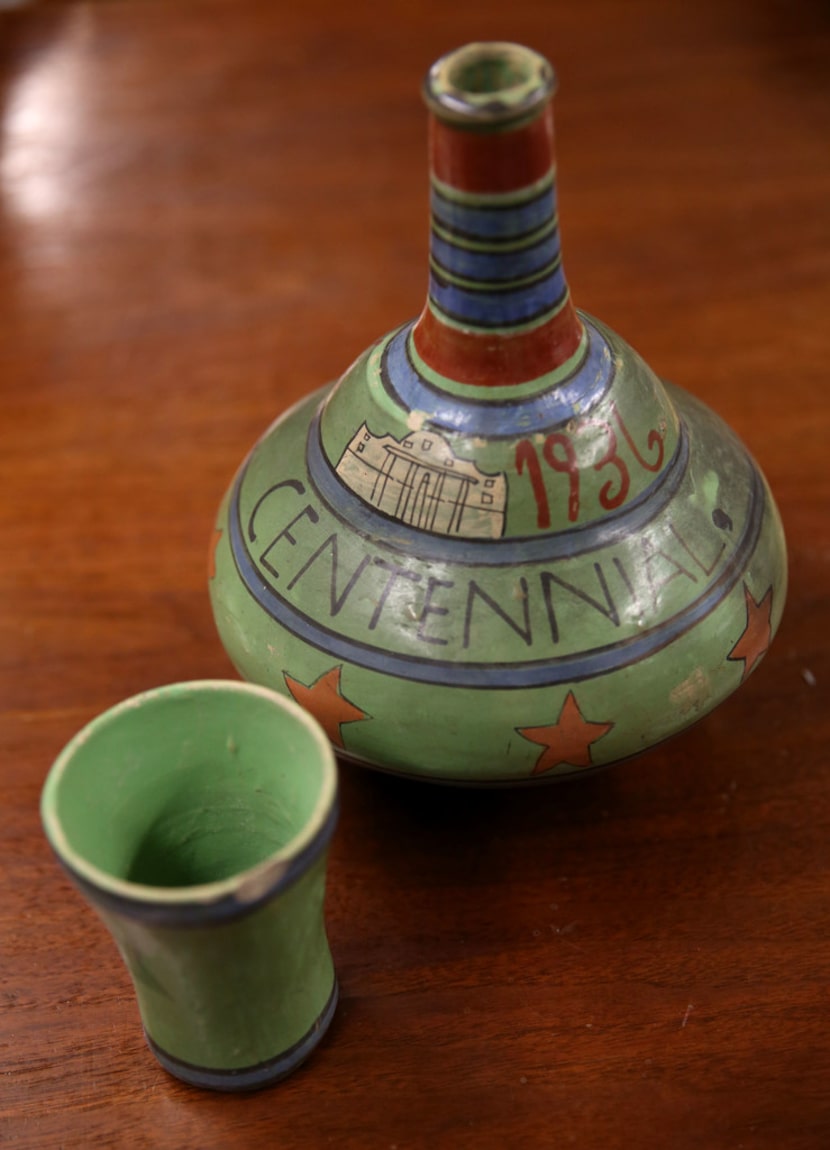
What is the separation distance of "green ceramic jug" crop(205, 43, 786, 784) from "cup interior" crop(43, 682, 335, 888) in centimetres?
6

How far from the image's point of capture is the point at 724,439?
0.88m

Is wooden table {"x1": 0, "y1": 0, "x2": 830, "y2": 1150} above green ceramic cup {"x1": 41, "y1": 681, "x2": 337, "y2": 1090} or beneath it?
beneath

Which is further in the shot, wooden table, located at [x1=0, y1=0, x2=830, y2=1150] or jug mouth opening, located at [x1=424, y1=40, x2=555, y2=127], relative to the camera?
wooden table, located at [x1=0, y1=0, x2=830, y2=1150]

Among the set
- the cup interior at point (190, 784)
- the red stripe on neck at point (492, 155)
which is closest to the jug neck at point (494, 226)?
the red stripe on neck at point (492, 155)

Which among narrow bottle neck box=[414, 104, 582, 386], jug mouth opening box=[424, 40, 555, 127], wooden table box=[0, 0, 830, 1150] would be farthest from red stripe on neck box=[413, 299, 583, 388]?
wooden table box=[0, 0, 830, 1150]

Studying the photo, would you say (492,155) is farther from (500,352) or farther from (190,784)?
(190,784)

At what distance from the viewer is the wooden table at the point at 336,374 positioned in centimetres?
79

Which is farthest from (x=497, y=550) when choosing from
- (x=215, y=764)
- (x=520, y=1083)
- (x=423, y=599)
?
(x=520, y=1083)

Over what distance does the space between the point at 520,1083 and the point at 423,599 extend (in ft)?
0.89

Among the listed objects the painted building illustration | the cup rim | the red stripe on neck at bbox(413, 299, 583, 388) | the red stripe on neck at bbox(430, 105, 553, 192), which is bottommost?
the cup rim

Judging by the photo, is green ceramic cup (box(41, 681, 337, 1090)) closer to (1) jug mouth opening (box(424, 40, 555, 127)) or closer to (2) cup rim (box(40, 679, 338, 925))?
(2) cup rim (box(40, 679, 338, 925))

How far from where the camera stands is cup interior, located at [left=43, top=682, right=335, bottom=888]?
2.35 ft

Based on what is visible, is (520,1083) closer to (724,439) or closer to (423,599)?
(423,599)

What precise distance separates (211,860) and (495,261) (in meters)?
0.36
